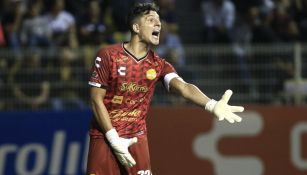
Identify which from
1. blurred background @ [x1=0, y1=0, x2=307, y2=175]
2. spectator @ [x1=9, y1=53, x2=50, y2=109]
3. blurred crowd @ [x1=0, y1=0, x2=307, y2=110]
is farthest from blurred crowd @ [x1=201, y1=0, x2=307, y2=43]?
spectator @ [x1=9, y1=53, x2=50, y2=109]

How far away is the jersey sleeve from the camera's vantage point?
8.56 m

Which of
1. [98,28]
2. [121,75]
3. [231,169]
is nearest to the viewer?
[121,75]

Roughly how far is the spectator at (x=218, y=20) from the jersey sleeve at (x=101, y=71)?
668cm

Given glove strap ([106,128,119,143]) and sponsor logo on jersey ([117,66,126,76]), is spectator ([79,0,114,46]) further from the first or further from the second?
glove strap ([106,128,119,143])

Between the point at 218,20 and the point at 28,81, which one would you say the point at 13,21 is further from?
the point at 218,20

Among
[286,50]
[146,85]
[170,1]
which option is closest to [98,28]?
[170,1]

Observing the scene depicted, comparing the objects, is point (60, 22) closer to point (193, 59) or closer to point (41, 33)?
point (41, 33)

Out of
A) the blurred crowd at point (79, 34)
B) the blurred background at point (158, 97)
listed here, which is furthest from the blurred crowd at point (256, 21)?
the blurred background at point (158, 97)

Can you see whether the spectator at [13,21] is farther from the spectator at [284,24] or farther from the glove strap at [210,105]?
the glove strap at [210,105]

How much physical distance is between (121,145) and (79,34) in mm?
6625

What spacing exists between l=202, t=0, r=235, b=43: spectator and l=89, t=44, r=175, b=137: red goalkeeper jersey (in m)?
6.47

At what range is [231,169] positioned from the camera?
43.4ft

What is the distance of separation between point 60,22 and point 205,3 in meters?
2.69

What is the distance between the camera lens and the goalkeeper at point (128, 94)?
8.58 meters
